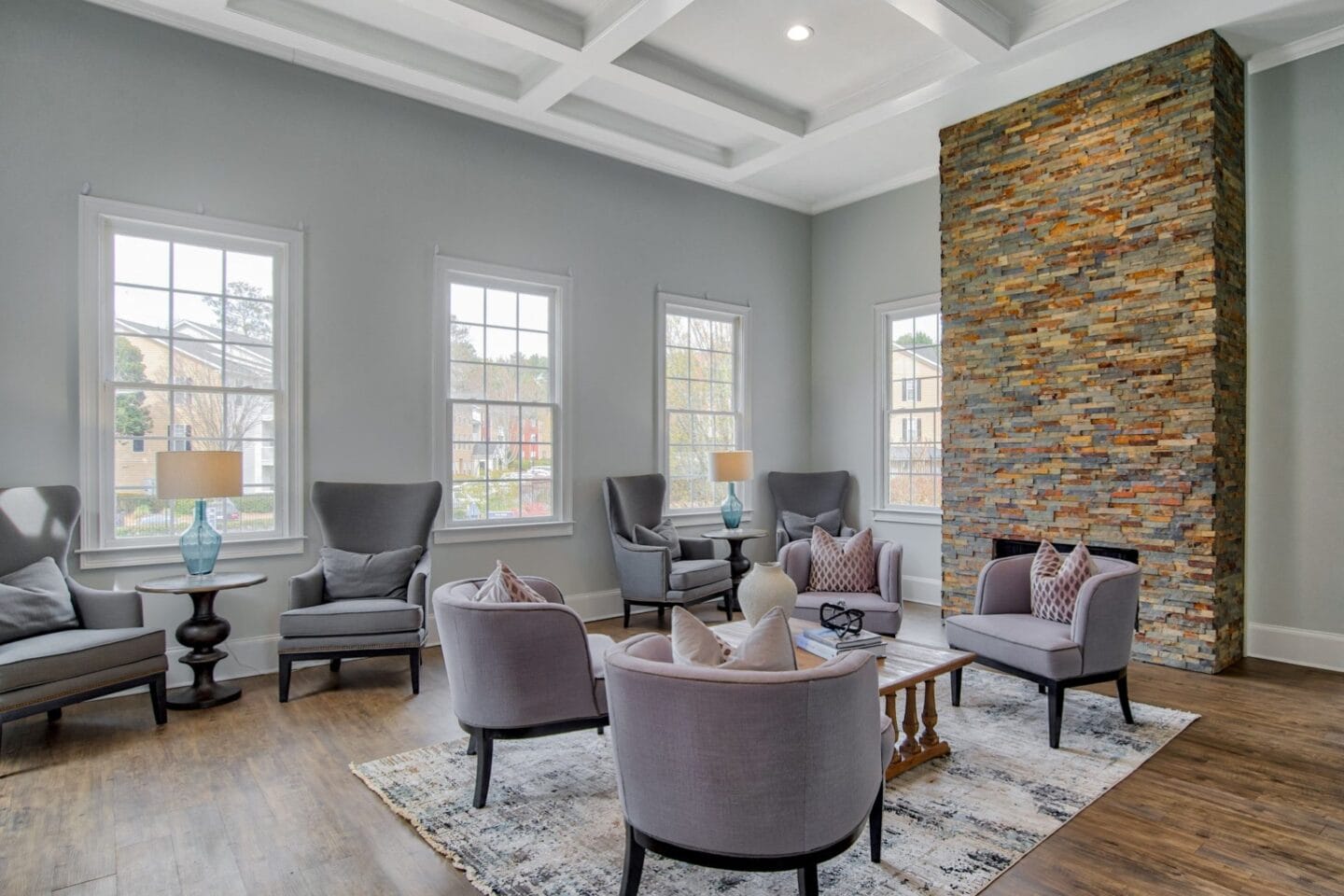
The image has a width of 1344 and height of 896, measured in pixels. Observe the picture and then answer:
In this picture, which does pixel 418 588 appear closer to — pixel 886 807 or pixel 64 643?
pixel 64 643

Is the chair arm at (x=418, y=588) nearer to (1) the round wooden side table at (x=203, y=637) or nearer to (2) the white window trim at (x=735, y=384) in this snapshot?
(1) the round wooden side table at (x=203, y=637)

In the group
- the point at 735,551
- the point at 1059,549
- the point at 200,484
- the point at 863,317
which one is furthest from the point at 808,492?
the point at 200,484

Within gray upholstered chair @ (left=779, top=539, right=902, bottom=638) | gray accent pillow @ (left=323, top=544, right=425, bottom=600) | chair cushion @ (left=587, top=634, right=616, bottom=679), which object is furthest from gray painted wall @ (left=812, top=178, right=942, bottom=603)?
gray accent pillow @ (left=323, top=544, right=425, bottom=600)

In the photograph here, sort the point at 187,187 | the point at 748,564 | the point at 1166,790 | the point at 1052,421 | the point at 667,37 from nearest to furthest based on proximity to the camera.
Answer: the point at 1166,790 < the point at 187,187 < the point at 667,37 < the point at 1052,421 < the point at 748,564

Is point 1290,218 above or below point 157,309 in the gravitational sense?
above

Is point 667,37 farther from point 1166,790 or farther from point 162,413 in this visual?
point 1166,790

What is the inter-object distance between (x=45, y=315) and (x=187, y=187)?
969mm

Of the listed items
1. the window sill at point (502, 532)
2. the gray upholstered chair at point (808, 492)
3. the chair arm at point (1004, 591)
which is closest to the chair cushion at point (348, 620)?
the window sill at point (502, 532)

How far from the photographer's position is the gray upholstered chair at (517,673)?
2602mm

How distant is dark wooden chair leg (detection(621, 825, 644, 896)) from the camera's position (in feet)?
6.60

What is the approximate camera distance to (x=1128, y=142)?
15.2 feet

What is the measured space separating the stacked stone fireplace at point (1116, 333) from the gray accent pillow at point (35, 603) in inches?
205

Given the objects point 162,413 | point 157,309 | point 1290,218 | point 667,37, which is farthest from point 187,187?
point 1290,218

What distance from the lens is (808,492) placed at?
6.86 metres
